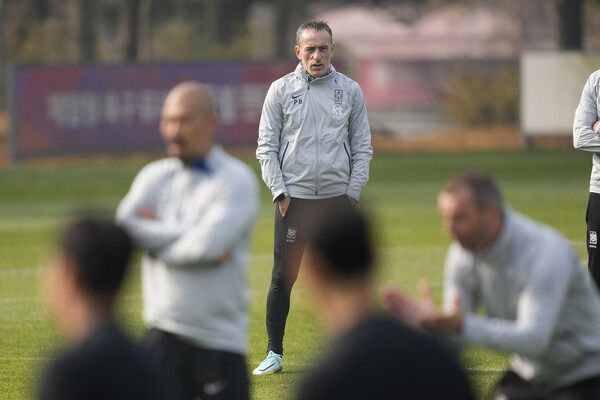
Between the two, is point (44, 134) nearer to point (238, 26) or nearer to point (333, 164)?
point (238, 26)

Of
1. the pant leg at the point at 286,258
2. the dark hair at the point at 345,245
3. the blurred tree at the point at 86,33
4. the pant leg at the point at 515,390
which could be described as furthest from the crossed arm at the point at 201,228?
the blurred tree at the point at 86,33

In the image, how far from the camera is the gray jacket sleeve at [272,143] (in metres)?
8.33

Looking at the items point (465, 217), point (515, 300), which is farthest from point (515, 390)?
point (465, 217)

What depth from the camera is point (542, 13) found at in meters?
69.9

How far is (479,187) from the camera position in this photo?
460 cm

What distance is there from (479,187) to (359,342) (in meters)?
1.43

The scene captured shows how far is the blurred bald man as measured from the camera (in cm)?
505

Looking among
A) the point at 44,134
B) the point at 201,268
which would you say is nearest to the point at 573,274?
the point at 201,268

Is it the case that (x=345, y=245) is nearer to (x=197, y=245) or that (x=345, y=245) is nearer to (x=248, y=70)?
(x=197, y=245)

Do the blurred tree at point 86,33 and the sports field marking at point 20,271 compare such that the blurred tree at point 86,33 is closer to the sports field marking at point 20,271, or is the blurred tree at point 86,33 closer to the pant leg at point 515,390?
the sports field marking at point 20,271

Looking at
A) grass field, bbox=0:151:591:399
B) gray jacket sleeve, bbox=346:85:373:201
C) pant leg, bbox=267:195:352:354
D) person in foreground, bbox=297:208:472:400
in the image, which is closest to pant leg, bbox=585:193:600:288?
grass field, bbox=0:151:591:399

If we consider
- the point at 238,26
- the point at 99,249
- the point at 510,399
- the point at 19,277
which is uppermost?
the point at 238,26

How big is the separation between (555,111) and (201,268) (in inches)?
1135

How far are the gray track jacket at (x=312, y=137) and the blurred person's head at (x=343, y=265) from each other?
4704 millimetres
